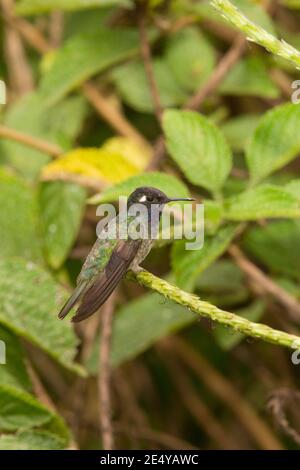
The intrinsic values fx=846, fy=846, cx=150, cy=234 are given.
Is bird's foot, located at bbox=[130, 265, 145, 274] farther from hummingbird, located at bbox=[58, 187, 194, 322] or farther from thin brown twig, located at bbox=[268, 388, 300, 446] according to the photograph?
thin brown twig, located at bbox=[268, 388, 300, 446]

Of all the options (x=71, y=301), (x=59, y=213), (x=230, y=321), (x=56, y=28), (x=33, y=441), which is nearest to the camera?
(x=230, y=321)

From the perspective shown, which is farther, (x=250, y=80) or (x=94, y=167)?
(x=250, y=80)

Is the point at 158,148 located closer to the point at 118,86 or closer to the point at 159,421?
the point at 118,86

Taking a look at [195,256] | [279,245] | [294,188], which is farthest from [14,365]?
[279,245]

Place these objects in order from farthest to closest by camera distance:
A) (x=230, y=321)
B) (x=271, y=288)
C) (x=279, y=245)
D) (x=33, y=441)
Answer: (x=279, y=245), (x=271, y=288), (x=33, y=441), (x=230, y=321)

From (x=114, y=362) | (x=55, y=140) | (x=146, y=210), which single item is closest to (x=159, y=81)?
(x=55, y=140)

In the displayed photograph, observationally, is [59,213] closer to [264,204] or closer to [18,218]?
[18,218]
